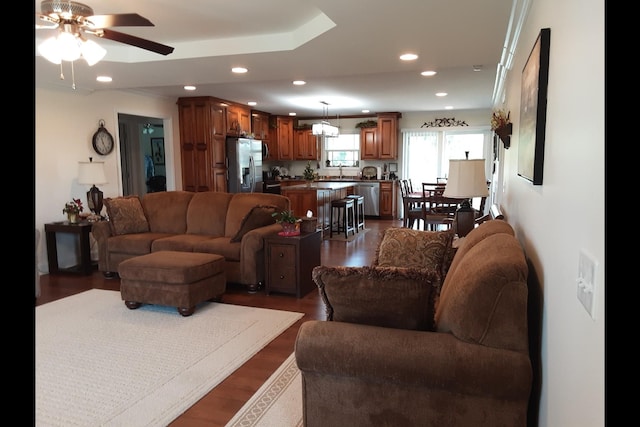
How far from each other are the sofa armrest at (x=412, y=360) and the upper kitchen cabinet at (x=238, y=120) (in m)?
6.29

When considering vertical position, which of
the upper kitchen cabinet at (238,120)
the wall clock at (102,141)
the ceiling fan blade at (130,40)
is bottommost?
the wall clock at (102,141)

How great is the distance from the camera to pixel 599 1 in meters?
0.90

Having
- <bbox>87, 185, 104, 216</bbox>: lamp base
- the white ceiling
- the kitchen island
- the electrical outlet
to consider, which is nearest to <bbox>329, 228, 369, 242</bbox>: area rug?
the kitchen island

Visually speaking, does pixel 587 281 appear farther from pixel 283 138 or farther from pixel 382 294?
pixel 283 138

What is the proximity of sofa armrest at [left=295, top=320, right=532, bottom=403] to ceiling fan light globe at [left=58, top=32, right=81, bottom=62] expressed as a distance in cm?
213

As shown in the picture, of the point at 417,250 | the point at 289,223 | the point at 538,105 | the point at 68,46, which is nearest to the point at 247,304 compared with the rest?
the point at 289,223

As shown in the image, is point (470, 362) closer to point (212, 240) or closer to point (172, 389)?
point (172, 389)

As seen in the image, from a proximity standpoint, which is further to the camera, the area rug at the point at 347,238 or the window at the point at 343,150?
the window at the point at 343,150

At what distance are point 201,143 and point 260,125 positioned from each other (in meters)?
2.37

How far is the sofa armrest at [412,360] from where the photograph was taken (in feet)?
4.92

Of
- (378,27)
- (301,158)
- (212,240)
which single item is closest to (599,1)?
(378,27)

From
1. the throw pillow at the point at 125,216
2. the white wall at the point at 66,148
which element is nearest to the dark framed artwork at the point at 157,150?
the white wall at the point at 66,148

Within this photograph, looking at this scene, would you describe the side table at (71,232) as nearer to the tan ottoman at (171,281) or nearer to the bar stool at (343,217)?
the tan ottoman at (171,281)
